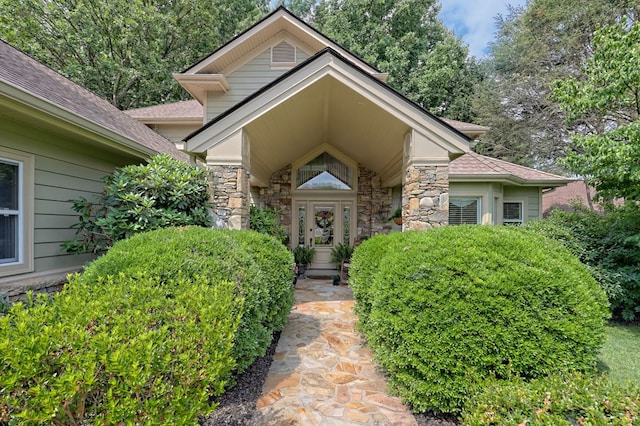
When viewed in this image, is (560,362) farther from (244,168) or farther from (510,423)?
(244,168)

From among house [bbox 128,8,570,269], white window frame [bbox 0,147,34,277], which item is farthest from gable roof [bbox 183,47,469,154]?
white window frame [bbox 0,147,34,277]

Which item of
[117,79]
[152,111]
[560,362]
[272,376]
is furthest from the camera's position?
[117,79]

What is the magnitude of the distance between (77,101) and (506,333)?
718cm

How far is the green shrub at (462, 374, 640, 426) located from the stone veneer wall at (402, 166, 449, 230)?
9.92 feet

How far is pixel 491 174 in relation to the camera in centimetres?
822

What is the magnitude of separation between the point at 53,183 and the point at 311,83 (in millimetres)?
4288

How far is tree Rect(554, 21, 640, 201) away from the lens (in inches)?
185

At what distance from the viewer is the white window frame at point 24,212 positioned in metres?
3.84

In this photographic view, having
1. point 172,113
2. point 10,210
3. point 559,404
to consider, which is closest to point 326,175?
point 172,113

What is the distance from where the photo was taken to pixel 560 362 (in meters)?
2.61

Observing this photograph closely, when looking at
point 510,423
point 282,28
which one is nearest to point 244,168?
point 510,423

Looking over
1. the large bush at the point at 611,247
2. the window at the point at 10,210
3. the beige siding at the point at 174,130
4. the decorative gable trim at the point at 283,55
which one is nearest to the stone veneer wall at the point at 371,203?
the decorative gable trim at the point at 283,55

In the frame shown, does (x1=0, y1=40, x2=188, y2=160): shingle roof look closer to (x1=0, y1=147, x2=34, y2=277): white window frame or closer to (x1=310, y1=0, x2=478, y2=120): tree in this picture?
(x1=0, y1=147, x2=34, y2=277): white window frame

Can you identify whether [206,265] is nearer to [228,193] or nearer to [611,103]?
[228,193]
